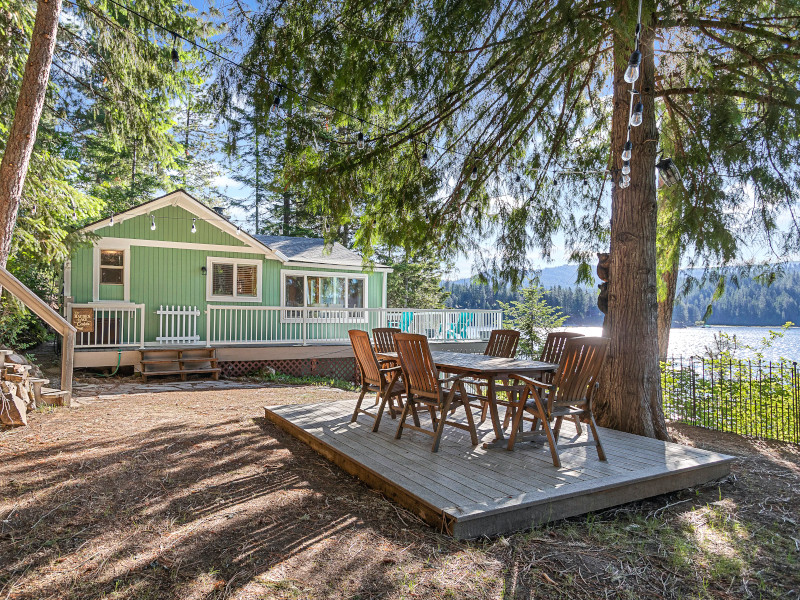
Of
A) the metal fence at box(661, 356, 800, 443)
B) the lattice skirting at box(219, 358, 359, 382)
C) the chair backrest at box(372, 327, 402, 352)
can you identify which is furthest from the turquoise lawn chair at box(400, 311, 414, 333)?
the metal fence at box(661, 356, 800, 443)

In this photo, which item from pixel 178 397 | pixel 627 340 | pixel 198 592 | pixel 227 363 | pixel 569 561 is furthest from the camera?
pixel 227 363

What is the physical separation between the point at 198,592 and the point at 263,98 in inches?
176

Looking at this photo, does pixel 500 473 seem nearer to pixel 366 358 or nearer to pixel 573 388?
pixel 573 388

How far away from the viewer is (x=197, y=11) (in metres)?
7.20

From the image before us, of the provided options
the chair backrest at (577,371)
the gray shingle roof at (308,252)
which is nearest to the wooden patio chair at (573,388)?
the chair backrest at (577,371)

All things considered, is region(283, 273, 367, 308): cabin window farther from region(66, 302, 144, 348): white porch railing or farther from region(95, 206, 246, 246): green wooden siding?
region(66, 302, 144, 348): white porch railing

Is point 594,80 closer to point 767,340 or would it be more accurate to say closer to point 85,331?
point 767,340

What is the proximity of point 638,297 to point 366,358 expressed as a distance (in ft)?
9.52

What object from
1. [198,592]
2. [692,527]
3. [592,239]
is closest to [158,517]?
[198,592]

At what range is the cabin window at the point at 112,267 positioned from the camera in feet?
34.7

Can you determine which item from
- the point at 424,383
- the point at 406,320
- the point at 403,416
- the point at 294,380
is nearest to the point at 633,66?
the point at 424,383

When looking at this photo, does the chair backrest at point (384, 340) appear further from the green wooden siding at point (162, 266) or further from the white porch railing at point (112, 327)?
the green wooden siding at point (162, 266)

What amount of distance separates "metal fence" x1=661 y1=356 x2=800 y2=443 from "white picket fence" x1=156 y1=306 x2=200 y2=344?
9.52 metres

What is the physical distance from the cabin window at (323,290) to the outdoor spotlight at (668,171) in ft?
29.0
